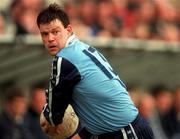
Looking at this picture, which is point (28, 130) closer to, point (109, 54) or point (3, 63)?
point (3, 63)

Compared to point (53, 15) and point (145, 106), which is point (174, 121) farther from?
point (53, 15)

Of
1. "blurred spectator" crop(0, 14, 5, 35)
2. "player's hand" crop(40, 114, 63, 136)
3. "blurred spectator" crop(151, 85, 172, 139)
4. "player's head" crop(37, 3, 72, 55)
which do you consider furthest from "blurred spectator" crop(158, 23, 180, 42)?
"player's head" crop(37, 3, 72, 55)

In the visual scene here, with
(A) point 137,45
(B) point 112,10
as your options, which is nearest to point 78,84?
(A) point 137,45

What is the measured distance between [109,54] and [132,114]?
6.29 m

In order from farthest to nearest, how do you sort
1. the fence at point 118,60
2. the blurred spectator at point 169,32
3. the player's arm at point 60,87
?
the blurred spectator at point 169,32 → the fence at point 118,60 → the player's arm at point 60,87

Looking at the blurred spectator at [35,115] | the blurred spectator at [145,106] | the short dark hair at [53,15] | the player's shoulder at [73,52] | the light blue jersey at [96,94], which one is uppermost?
the short dark hair at [53,15]

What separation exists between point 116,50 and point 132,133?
20.6ft

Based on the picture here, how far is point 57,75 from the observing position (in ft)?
26.8

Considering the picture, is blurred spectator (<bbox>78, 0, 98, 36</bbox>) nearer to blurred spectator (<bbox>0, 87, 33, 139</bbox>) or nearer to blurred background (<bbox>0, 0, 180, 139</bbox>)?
blurred background (<bbox>0, 0, 180, 139</bbox>)

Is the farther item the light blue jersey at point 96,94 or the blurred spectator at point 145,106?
the blurred spectator at point 145,106

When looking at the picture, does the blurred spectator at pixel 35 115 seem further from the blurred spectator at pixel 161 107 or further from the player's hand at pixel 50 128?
the player's hand at pixel 50 128

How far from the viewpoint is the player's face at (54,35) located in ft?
27.1

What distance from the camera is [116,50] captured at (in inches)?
573

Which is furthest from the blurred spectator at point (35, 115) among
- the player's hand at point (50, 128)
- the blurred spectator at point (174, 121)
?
the player's hand at point (50, 128)
